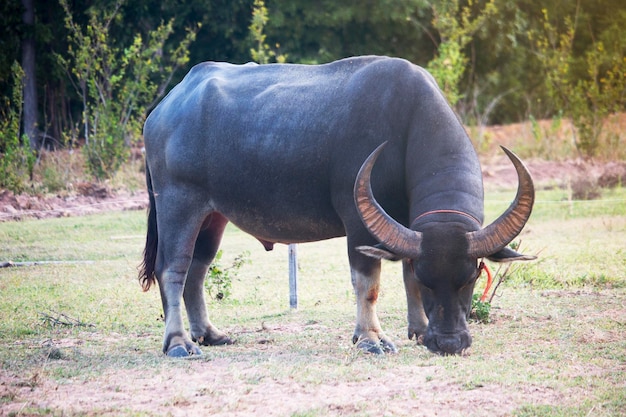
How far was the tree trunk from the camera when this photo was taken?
21.2m

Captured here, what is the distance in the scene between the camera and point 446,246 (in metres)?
6.38

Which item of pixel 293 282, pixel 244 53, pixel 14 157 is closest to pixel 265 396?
pixel 293 282

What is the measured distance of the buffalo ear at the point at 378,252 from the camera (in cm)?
648

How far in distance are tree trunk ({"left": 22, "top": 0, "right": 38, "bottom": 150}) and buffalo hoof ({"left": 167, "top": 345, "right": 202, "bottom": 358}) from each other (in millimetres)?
14926

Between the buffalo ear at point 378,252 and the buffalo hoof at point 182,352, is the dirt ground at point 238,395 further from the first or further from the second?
the buffalo ear at point 378,252

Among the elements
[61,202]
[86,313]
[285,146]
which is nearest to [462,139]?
[285,146]

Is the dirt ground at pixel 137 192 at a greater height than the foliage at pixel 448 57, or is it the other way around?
the foliage at pixel 448 57

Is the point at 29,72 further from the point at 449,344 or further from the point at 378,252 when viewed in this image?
the point at 449,344

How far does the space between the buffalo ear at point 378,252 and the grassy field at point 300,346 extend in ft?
2.43

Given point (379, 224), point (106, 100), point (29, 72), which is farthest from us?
point (29, 72)

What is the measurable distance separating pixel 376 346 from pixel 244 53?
58.3 ft

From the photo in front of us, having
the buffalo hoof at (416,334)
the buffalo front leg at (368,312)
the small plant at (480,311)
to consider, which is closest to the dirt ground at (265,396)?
the buffalo front leg at (368,312)

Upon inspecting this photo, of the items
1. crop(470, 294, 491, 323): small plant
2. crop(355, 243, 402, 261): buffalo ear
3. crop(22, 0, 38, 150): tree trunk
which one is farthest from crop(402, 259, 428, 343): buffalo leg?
crop(22, 0, 38, 150): tree trunk

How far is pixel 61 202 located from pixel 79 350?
8658mm
